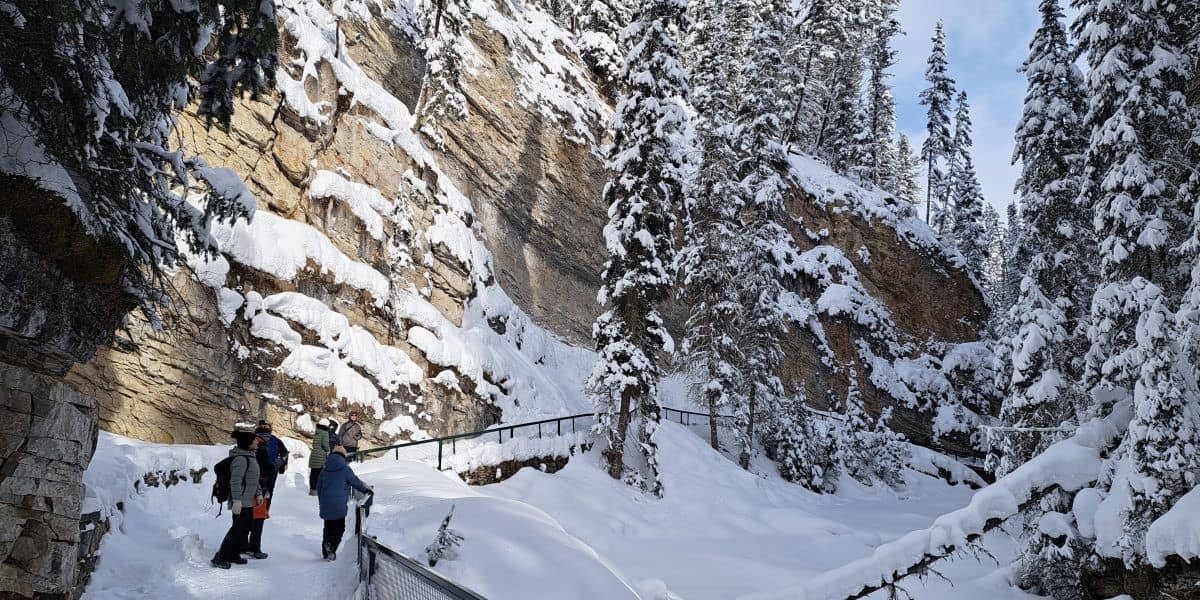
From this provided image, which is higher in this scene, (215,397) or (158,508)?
(215,397)

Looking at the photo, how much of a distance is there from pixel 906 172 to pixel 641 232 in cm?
6106

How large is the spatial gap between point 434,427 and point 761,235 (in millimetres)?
17240

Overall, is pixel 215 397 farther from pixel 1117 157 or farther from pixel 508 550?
pixel 1117 157

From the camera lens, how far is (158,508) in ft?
30.6

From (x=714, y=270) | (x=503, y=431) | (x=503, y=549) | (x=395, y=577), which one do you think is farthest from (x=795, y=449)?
(x=395, y=577)

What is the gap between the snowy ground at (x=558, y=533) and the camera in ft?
25.6

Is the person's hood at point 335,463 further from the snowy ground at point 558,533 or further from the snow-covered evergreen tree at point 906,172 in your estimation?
the snow-covered evergreen tree at point 906,172

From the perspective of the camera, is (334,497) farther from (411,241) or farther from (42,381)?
(411,241)

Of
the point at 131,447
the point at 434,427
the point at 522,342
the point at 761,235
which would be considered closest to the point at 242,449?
the point at 131,447

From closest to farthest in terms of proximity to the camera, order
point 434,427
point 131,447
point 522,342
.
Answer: point 131,447 → point 434,427 → point 522,342

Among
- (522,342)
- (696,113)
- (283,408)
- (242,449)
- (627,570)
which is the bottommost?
(627,570)

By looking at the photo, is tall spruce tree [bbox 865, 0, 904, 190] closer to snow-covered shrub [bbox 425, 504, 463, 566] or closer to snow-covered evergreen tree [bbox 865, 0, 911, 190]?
snow-covered evergreen tree [bbox 865, 0, 911, 190]

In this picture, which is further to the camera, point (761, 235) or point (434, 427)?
point (761, 235)

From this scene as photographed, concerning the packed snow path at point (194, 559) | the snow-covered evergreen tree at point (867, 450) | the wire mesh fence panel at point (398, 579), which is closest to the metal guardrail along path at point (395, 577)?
the wire mesh fence panel at point (398, 579)
